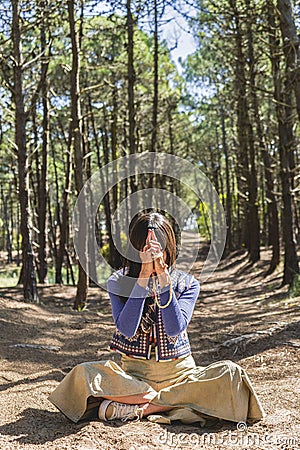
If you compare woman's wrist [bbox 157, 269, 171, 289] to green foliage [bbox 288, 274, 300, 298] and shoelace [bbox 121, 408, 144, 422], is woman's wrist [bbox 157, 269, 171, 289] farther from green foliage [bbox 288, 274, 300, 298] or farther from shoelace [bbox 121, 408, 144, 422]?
green foliage [bbox 288, 274, 300, 298]

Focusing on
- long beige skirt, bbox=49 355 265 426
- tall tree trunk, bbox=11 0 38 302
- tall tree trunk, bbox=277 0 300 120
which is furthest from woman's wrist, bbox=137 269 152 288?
tall tree trunk, bbox=11 0 38 302

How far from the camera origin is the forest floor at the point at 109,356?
3205 mm

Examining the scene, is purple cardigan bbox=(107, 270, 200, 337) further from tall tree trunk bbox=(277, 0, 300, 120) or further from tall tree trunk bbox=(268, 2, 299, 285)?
tall tree trunk bbox=(268, 2, 299, 285)

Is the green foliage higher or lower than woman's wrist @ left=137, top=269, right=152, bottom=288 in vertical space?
lower

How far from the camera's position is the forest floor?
126 inches

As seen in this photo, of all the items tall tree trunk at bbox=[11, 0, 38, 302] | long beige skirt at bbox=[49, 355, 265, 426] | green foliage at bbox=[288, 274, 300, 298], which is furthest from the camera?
green foliage at bbox=[288, 274, 300, 298]

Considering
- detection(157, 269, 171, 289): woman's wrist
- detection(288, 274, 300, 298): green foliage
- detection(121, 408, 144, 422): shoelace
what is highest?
detection(157, 269, 171, 289): woman's wrist

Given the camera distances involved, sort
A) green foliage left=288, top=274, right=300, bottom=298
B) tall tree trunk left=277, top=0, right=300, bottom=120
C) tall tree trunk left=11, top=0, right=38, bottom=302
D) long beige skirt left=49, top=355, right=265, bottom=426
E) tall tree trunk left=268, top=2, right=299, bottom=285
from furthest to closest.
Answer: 1. tall tree trunk left=268, top=2, right=299, bottom=285
2. green foliage left=288, top=274, right=300, bottom=298
3. tall tree trunk left=11, top=0, right=38, bottom=302
4. tall tree trunk left=277, top=0, right=300, bottom=120
5. long beige skirt left=49, top=355, right=265, bottom=426

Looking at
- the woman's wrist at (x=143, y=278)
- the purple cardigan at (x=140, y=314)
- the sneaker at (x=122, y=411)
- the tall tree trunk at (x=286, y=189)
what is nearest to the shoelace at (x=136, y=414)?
the sneaker at (x=122, y=411)

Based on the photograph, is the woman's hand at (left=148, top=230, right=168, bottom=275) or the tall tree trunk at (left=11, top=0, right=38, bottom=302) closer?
the woman's hand at (left=148, top=230, right=168, bottom=275)

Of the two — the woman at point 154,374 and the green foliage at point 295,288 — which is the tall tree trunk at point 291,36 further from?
the woman at point 154,374

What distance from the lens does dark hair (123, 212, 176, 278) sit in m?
3.58

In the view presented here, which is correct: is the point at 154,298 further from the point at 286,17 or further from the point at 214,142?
the point at 214,142

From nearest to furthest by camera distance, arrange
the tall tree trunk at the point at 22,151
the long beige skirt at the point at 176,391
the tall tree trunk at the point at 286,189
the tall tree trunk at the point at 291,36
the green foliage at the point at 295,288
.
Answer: the long beige skirt at the point at 176,391
the tall tree trunk at the point at 291,36
the tall tree trunk at the point at 22,151
the green foliage at the point at 295,288
the tall tree trunk at the point at 286,189
